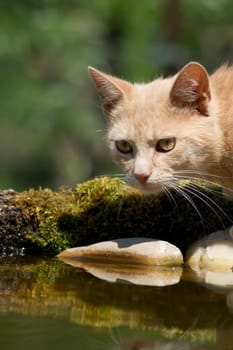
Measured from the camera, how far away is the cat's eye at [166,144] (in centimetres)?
292

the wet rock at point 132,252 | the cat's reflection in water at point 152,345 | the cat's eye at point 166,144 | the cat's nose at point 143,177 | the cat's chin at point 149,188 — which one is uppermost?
the cat's eye at point 166,144

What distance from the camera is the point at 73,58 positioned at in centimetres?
835

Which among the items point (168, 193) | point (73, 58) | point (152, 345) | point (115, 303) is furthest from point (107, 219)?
point (73, 58)

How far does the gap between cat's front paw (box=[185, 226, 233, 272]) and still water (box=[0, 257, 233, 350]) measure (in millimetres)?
185

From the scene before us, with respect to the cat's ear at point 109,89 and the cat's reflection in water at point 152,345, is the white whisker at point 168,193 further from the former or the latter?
the cat's reflection in water at point 152,345

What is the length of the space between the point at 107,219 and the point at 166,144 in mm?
416

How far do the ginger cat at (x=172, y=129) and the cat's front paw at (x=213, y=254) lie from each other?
0.83 ft

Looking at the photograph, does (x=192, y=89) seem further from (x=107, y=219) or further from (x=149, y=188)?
(x=107, y=219)

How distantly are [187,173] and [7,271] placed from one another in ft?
2.72

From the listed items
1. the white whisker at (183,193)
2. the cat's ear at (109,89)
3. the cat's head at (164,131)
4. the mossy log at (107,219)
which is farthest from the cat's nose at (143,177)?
the cat's ear at (109,89)

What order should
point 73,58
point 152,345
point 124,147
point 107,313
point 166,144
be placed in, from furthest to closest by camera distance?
point 73,58, point 124,147, point 166,144, point 107,313, point 152,345

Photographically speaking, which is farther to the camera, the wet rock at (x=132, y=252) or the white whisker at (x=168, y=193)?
the white whisker at (x=168, y=193)

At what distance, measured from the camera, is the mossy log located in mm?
3027

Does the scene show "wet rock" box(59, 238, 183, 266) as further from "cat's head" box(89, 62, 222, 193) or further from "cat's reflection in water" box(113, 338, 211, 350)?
"cat's reflection in water" box(113, 338, 211, 350)
